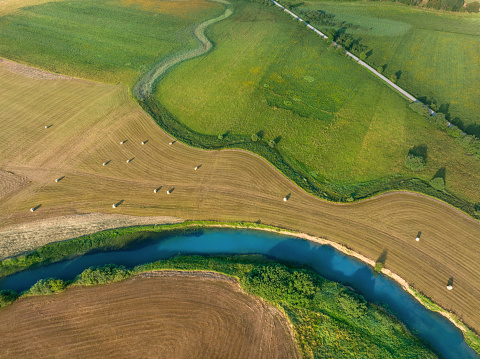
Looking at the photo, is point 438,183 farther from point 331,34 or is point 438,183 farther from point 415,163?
point 331,34

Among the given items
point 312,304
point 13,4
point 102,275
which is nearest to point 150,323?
point 102,275

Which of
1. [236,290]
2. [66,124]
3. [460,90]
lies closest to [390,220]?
[236,290]

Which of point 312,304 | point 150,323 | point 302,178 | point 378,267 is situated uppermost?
point 302,178

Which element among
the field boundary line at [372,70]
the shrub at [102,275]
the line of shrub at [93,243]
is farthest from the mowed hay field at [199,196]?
the field boundary line at [372,70]

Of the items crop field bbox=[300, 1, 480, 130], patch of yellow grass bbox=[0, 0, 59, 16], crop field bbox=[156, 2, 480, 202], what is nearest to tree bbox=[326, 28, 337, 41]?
crop field bbox=[156, 2, 480, 202]

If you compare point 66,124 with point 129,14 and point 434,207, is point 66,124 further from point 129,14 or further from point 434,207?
point 434,207

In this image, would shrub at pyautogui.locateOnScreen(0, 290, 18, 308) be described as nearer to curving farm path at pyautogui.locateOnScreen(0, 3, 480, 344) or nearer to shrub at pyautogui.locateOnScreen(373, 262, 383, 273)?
curving farm path at pyautogui.locateOnScreen(0, 3, 480, 344)

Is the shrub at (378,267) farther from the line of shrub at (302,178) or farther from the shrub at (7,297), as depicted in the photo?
the shrub at (7,297)

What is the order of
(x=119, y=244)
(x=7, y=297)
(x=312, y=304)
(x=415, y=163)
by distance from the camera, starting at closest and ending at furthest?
1. (x=7, y=297)
2. (x=312, y=304)
3. (x=119, y=244)
4. (x=415, y=163)

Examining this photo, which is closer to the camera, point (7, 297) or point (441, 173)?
point (7, 297)
